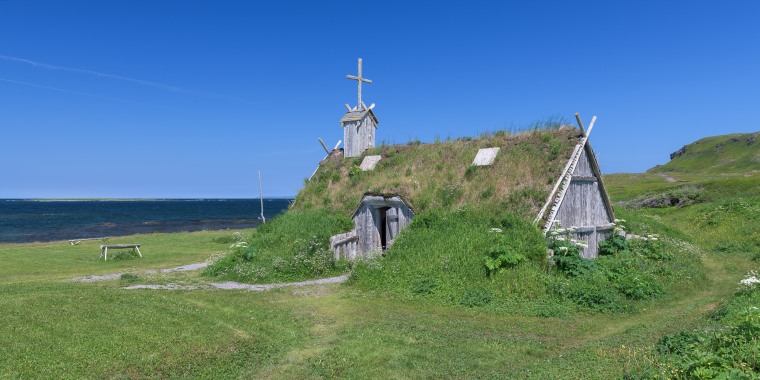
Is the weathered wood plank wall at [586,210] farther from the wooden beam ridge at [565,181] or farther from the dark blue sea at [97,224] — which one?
the dark blue sea at [97,224]

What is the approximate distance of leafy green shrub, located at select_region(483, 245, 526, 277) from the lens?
16.1 meters

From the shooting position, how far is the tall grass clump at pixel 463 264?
15344mm

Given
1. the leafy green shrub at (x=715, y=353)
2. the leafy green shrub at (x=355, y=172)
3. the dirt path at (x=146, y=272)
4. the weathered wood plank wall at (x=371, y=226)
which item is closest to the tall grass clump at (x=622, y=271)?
the leafy green shrub at (x=715, y=353)

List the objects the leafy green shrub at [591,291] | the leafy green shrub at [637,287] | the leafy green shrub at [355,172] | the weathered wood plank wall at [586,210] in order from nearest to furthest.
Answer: the leafy green shrub at [591,291], the leafy green shrub at [637,287], the weathered wood plank wall at [586,210], the leafy green shrub at [355,172]

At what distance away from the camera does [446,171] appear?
23.7 meters

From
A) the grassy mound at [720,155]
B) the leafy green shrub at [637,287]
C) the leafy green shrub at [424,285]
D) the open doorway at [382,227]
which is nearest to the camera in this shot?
the leafy green shrub at [637,287]

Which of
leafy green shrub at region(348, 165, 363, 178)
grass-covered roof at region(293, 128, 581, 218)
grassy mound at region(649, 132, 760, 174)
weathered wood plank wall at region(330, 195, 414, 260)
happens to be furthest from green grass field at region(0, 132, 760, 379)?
grassy mound at region(649, 132, 760, 174)

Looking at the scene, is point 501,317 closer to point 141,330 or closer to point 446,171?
point 141,330

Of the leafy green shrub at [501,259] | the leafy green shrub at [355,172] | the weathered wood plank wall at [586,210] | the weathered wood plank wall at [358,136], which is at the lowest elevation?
the leafy green shrub at [501,259]

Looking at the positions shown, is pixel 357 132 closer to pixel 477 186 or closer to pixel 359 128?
pixel 359 128

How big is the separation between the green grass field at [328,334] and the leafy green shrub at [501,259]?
1.54 meters

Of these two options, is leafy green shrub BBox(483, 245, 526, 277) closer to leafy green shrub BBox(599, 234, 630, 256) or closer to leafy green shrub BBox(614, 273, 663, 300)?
leafy green shrub BBox(614, 273, 663, 300)

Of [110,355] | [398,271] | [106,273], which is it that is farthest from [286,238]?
[110,355]

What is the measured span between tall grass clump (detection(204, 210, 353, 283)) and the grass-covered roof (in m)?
1.65
